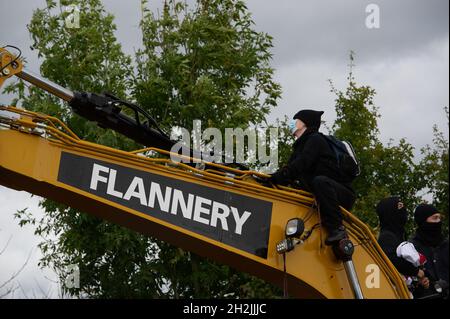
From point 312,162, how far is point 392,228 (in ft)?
5.30

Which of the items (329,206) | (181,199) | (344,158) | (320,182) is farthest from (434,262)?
(181,199)

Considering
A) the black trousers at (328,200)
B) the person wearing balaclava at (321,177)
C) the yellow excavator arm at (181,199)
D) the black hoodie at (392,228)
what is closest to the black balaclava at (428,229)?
the black hoodie at (392,228)

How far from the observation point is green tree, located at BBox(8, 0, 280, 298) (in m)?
20.9

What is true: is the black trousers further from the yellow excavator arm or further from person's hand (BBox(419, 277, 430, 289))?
person's hand (BBox(419, 277, 430, 289))

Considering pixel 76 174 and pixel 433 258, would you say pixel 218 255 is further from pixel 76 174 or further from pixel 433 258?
pixel 433 258

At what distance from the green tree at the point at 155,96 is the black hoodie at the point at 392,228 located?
11005 mm

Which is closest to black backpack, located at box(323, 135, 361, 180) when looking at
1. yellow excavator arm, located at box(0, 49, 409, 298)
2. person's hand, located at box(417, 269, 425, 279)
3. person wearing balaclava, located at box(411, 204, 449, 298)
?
yellow excavator arm, located at box(0, 49, 409, 298)

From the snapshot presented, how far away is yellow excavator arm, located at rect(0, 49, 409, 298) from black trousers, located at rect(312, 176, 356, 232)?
13 cm

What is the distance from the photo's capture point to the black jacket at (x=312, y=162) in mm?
7961

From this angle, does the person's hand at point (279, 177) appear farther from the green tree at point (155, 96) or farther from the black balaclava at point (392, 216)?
the green tree at point (155, 96)

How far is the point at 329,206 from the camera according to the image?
25.6ft

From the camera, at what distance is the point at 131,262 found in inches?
837

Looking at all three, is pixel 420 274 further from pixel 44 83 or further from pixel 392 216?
pixel 44 83
